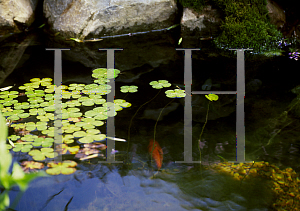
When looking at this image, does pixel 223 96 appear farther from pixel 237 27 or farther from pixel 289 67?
pixel 237 27

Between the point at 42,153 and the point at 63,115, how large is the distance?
511mm

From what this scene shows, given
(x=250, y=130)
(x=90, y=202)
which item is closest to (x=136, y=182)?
(x=90, y=202)

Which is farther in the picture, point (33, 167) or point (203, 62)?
point (203, 62)

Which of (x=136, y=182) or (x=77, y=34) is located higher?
(x=77, y=34)

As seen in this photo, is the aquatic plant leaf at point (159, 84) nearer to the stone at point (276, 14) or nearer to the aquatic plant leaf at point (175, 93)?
the aquatic plant leaf at point (175, 93)

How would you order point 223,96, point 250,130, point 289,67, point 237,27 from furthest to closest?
point 237,27 → point 289,67 → point 223,96 → point 250,130

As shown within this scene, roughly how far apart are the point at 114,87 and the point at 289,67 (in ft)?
7.61

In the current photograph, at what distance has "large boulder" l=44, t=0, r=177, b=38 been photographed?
180 inches

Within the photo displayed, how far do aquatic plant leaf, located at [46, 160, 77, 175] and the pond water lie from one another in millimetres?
33

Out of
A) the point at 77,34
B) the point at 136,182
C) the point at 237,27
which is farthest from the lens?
the point at 77,34

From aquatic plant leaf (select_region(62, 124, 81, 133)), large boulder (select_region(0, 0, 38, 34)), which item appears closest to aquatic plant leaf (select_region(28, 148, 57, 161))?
aquatic plant leaf (select_region(62, 124, 81, 133))

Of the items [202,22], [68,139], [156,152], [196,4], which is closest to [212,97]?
[156,152]

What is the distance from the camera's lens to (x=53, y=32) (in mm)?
4754

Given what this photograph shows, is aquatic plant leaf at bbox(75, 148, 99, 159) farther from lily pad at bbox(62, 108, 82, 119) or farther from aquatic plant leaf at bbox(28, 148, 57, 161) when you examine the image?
lily pad at bbox(62, 108, 82, 119)
